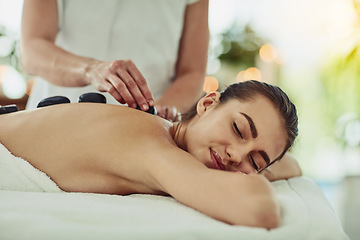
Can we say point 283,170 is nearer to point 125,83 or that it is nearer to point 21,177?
point 125,83

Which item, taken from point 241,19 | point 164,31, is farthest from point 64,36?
point 241,19

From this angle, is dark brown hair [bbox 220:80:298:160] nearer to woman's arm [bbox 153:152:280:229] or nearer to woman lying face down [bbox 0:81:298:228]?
woman lying face down [bbox 0:81:298:228]

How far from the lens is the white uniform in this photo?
167cm

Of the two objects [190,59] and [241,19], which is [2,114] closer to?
[190,59]

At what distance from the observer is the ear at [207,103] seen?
123cm

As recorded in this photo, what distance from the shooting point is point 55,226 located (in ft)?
2.07

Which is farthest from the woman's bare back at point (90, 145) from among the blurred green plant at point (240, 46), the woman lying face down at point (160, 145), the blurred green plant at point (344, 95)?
the blurred green plant at point (240, 46)

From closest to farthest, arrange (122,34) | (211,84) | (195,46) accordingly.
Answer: (122,34)
(195,46)
(211,84)

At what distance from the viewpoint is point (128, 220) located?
70cm

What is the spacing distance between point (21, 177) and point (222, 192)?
51 cm

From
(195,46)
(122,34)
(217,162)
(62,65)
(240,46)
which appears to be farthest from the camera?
(240,46)

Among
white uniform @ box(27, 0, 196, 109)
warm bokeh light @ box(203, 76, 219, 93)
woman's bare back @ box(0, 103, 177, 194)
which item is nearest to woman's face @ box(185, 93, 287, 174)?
woman's bare back @ box(0, 103, 177, 194)

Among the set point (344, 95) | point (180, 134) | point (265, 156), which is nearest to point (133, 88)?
point (180, 134)

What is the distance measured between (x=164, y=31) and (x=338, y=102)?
3.36 m
